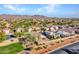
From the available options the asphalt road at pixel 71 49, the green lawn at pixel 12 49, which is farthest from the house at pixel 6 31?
the asphalt road at pixel 71 49

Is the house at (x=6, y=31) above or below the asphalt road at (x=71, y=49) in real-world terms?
above

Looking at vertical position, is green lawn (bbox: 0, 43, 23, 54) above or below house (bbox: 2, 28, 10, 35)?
below

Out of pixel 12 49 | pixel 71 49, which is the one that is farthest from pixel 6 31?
pixel 71 49

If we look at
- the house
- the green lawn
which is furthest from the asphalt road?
the house

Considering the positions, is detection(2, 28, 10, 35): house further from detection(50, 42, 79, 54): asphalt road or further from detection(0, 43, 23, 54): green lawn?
detection(50, 42, 79, 54): asphalt road

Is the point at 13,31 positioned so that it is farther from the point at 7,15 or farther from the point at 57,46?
the point at 57,46

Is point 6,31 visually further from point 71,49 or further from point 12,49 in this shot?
point 71,49

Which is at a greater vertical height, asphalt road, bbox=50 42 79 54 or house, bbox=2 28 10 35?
house, bbox=2 28 10 35

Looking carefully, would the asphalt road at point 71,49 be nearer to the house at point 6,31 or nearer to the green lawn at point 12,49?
the green lawn at point 12,49
